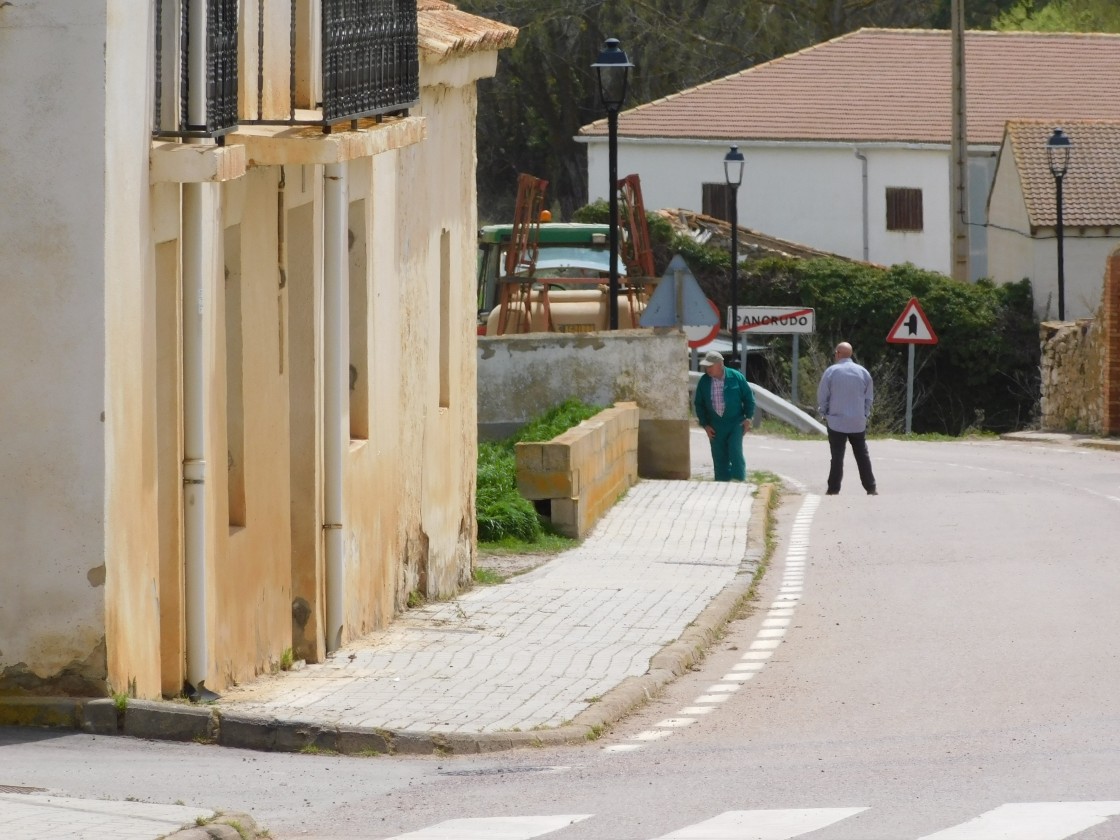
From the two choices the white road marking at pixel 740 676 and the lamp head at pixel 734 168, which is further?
the lamp head at pixel 734 168

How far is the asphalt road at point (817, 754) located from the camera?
744 centimetres

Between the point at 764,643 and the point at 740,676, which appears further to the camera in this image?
the point at 764,643

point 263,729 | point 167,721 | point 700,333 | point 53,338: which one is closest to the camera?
point 53,338

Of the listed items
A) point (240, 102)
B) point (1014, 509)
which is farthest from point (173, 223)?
point (1014, 509)

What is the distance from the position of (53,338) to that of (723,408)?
16.1m

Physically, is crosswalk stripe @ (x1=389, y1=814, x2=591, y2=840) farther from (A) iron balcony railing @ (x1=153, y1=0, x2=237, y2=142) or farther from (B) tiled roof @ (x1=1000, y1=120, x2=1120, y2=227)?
(B) tiled roof @ (x1=1000, y1=120, x2=1120, y2=227)

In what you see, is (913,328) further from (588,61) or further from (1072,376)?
(588,61)

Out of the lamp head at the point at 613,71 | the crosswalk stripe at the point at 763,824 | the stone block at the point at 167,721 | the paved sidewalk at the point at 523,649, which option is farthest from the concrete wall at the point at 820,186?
the crosswalk stripe at the point at 763,824

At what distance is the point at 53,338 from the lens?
28.2 ft

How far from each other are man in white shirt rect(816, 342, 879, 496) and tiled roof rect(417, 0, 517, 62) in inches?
298

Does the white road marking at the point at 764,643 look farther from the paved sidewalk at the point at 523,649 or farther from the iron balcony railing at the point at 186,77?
the iron balcony railing at the point at 186,77

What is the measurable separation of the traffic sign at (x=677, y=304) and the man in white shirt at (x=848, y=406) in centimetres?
169

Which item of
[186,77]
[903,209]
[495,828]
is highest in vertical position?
[903,209]

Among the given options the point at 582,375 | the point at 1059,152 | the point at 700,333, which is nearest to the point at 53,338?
the point at 582,375
